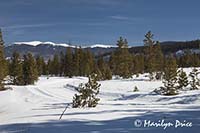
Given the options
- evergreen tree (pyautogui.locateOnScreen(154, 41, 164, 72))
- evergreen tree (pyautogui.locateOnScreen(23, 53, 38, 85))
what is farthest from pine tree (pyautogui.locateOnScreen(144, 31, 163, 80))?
evergreen tree (pyautogui.locateOnScreen(23, 53, 38, 85))

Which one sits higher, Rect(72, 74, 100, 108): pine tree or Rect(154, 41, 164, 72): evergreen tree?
Rect(154, 41, 164, 72): evergreen tree

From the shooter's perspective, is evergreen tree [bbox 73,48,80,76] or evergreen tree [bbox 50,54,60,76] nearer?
evergreen tree [bbox 73,48,80,76]

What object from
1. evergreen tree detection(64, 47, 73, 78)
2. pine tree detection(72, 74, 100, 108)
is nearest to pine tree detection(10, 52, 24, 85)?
evergreen tree detection(64, 47, 73, 78)

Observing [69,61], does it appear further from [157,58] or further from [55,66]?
[157,58]

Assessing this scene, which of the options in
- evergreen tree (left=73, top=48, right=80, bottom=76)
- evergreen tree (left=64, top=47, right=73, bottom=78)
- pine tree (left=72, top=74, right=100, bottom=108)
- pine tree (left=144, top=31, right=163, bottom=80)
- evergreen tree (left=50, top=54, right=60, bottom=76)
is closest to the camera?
pine tree (left=72, top=74, right=100, bottom=108)

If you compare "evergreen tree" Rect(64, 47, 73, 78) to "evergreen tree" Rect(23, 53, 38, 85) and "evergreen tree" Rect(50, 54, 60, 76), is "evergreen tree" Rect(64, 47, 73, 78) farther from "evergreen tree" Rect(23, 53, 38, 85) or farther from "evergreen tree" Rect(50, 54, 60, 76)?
"evergreen tree" Rect(23, 53, 38, 85)

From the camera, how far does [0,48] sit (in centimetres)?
5306

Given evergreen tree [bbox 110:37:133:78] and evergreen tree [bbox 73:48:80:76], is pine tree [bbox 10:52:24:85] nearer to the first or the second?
evergreen tree [bbox 110:37:133:78]

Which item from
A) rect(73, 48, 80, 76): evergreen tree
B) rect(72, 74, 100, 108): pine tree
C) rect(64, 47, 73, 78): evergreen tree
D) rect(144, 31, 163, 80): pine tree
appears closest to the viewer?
rect(72, 74, 100, 108): pine tree

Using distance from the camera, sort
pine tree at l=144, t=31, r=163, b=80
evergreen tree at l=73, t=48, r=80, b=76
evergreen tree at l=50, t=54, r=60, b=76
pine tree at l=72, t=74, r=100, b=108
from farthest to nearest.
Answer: evergreen tree at l=50, t=54, r=60, b=76
evergreen tree at l=73, t=48, r=80, b=76
pine tree at l=144, t=31, r=163, b=80
pine tree at l=72, t=74, r=100, b=108

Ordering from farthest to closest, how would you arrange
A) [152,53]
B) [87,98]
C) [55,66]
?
[55,66]
[152,53]
[87,98]

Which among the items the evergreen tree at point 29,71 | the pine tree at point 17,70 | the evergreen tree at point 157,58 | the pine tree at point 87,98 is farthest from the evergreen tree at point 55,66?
the pine tree at point 87,98

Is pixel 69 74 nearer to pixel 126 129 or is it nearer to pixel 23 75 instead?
pixel 23 75

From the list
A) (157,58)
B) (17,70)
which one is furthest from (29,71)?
(157,58)
